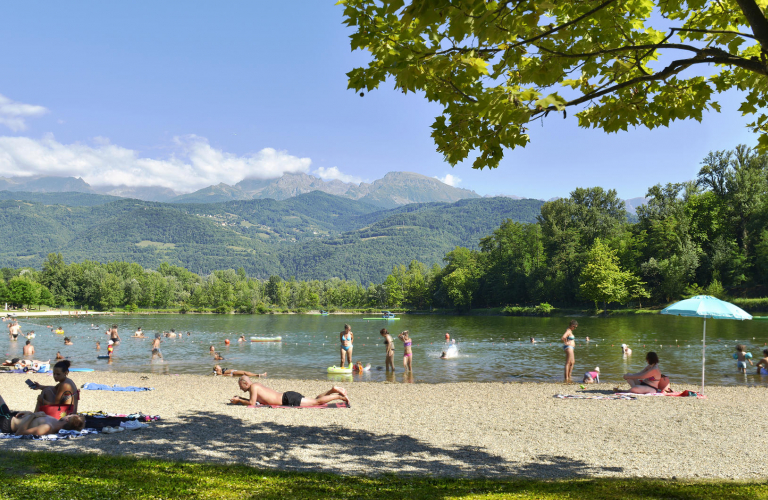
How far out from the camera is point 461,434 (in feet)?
32.4

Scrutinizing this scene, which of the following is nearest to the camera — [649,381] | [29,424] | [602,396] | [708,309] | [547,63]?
[547,63]

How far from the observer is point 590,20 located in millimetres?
5461

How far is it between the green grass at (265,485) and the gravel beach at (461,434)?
2.31 feet

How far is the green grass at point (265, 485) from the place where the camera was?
A: 5.19 metres

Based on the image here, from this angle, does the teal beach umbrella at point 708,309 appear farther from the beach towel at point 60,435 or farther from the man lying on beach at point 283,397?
the beach towel at point 60,435

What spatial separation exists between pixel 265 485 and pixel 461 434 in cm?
528

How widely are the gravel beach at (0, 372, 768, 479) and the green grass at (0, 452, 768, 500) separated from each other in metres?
0.70

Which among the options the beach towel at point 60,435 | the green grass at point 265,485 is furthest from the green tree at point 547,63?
the beach towel at point 60,435

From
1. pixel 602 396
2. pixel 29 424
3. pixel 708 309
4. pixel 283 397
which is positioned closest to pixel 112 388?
pixel 283 397

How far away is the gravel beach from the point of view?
24.3 feet

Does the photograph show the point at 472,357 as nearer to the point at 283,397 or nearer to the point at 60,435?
the point at 283,397

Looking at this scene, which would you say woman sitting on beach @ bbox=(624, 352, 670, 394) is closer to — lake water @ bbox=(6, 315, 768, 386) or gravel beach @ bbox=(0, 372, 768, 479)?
gravel beach @ bbox=(0, 372, 768, 479)

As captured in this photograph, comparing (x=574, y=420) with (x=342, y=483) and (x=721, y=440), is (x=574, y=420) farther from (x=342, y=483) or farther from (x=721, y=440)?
(x=342, y=483)

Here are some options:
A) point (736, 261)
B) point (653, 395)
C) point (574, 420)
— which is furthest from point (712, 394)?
point (736, 261)
